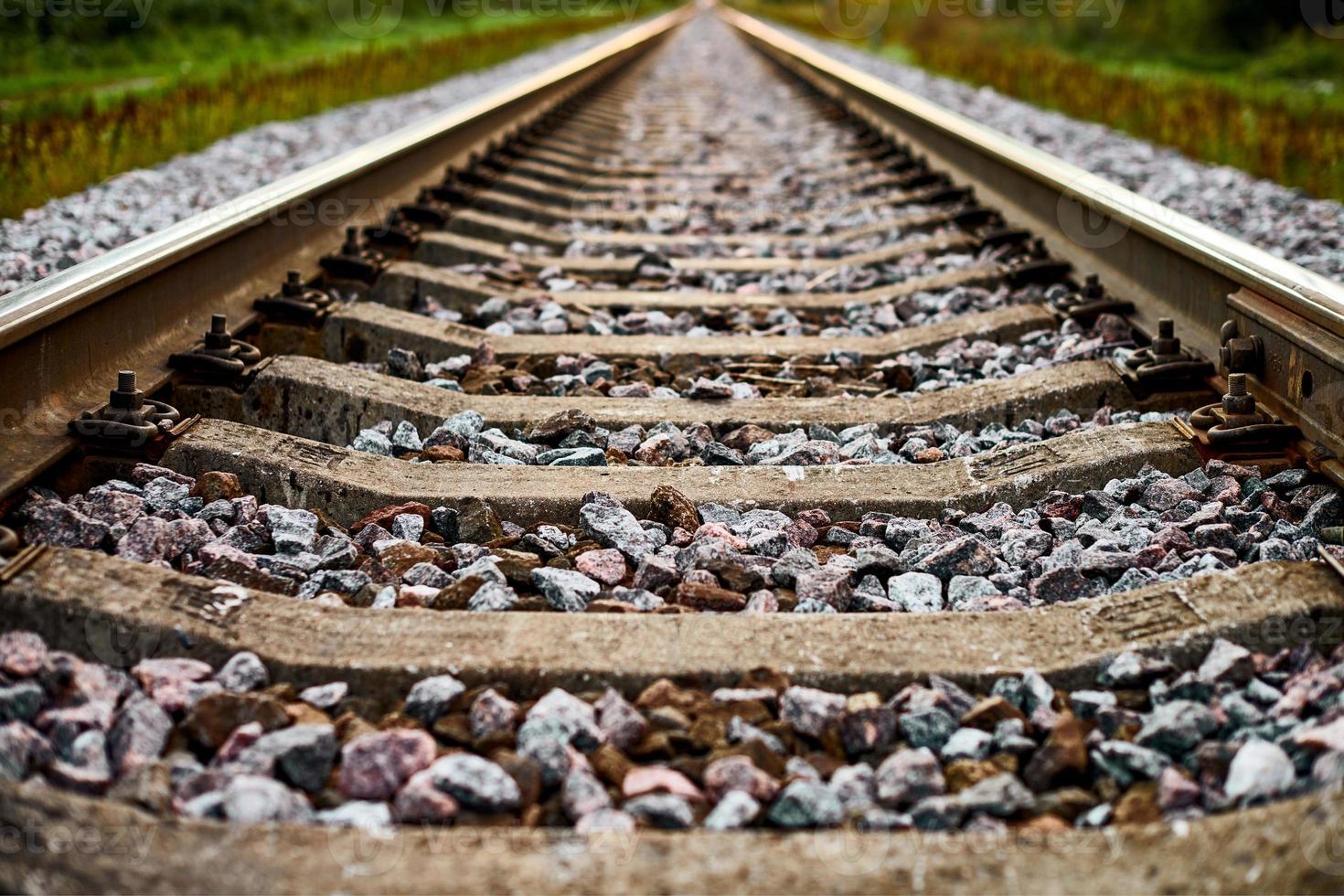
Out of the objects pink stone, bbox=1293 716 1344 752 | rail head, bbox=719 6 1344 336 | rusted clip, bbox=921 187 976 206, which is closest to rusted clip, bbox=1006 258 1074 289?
rail head, bbox=719 6 1344 336

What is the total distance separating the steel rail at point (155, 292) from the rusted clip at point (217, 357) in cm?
5

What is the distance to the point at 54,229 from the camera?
5.22m

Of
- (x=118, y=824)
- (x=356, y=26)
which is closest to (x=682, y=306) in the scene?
(x=118, y=824)

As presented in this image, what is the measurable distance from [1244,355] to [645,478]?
4.39 feet

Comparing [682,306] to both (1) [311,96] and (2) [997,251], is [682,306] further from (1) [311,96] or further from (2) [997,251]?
(1) [311,96]

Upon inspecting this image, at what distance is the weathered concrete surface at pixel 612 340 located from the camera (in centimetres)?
375

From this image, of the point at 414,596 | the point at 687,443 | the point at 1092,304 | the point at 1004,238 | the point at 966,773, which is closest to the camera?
the point at 966,773

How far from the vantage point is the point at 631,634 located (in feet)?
6.73

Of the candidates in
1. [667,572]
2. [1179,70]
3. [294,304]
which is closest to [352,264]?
[294,304]

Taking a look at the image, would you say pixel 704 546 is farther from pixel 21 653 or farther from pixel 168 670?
pixel 21 653

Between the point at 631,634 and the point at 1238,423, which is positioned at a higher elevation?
the point at 1238,423

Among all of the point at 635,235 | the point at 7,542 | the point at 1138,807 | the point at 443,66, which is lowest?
the point at 1138,807

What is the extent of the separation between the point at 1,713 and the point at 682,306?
285 cm

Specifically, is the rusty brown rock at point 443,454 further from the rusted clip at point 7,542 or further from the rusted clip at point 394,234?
the rusted clip at point 394,234
